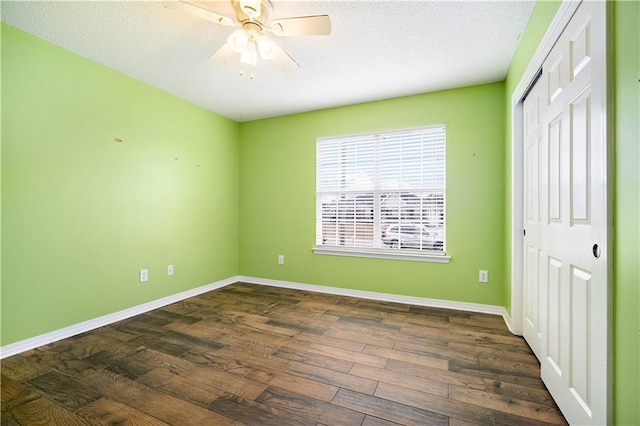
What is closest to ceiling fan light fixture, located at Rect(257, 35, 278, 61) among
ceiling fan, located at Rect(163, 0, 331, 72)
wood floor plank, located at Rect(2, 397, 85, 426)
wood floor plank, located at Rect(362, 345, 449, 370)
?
ceiling fan, located at Rect(163, 0, 331, 72)

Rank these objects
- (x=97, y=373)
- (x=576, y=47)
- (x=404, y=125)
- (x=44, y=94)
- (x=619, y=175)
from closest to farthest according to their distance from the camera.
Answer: (x=619, y=175) < (x=576, y=47) < (x=97, y=373) < (x=44, y=94) < (x=404, y=125)

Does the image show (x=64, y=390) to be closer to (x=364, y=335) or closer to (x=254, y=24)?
(x=364, y=335)

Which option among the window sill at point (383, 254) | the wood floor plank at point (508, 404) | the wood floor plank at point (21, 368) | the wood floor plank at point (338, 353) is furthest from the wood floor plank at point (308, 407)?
the window sill at point (383, 254)

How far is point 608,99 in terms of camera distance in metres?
1.00

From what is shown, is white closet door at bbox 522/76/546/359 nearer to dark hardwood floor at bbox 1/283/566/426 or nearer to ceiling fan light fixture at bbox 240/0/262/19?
dark hardwood floor at bbox 1/283/566/426

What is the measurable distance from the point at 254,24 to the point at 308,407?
92.7 inches

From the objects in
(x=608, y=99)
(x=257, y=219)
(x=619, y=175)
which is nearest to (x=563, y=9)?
(x=608, y=99)

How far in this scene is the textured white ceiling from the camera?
187 centimetres

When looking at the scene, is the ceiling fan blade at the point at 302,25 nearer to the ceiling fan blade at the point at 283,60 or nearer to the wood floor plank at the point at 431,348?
the ceiling fan blade at the point at 283,60

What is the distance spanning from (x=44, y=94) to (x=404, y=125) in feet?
11.2

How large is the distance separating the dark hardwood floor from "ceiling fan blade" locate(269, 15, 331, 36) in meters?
2.22

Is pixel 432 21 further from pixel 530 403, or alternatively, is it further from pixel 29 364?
pixel 29 364

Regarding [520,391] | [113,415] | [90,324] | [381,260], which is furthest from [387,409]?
[90,324]

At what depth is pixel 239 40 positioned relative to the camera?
1864 mm
